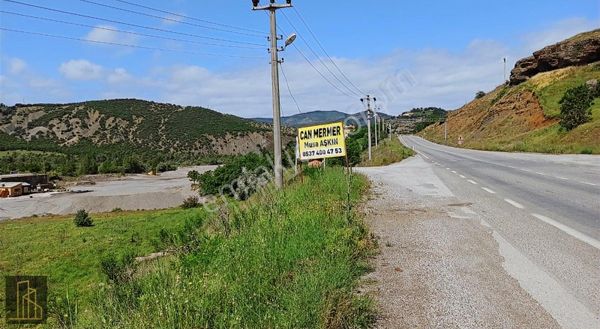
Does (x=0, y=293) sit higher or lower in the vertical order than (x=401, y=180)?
lower

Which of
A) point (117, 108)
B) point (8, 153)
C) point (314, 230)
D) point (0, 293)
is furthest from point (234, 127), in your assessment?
point (314, 230)

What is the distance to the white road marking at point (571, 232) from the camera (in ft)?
24.3

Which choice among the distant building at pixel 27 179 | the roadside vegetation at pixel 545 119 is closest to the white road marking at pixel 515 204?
the roadside vegetation at pixel 545 119

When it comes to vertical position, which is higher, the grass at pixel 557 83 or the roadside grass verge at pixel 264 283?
the grass at pixel 557 83

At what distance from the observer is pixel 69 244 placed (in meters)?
39.6

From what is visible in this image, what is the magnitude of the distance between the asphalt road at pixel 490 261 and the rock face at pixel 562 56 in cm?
6510

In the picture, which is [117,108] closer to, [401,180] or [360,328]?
[401,180]

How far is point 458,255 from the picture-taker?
275 inches

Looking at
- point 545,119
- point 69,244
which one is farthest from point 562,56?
point 69,244

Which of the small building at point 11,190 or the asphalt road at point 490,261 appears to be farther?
the small building at point 11,190

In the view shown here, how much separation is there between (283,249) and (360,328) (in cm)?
220

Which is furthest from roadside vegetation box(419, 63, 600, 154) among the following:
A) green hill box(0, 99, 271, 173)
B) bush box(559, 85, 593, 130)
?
green hill box(0, 99, 271, 173)

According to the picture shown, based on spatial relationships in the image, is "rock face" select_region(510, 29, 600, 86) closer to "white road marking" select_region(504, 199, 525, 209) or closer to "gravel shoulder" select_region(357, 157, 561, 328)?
"white road marking" select_region(504, 199, 525, 209)

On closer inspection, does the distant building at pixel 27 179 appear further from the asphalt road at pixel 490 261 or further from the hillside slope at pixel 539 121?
the asphalt road at pixel 490 261
